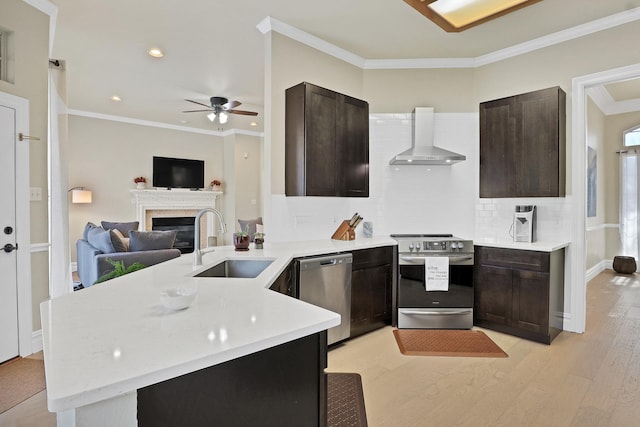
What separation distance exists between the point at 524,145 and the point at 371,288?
208cm

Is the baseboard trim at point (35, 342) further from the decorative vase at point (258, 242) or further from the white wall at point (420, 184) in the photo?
the white wall at point (420, 184)

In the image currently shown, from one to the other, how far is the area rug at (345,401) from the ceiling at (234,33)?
3.06 m

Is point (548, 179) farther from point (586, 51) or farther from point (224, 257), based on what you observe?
point (224, 257)

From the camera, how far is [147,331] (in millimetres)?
1009

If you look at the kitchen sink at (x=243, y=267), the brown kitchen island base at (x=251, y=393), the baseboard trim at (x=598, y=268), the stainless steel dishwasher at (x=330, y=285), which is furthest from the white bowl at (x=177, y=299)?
the baseboard trim at (x=598, y=268)

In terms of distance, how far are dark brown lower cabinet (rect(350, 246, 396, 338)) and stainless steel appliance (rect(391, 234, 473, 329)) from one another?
120 mm

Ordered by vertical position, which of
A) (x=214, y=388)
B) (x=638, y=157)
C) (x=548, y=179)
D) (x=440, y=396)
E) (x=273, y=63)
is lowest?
(x=440, y=396)

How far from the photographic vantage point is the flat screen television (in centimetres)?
755

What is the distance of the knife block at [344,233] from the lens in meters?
3.62

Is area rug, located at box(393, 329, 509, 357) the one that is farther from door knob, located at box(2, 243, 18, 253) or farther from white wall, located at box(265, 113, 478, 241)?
door knob, located at box(2, 243, 18, 253)

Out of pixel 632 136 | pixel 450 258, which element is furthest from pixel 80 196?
pixel 632 136

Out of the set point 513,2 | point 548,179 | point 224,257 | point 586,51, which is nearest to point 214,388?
point 224,257

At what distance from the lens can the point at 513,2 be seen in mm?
2488

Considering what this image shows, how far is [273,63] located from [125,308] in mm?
2812
